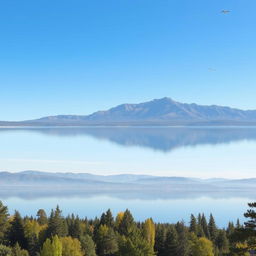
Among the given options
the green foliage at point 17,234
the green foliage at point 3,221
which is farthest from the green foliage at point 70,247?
the green foliage at point 3,221

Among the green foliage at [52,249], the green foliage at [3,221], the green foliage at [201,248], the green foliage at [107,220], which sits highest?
the green foliage at [3,221]

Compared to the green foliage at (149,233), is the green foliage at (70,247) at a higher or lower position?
higher

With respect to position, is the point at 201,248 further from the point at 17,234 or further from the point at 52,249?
the point at 52,249

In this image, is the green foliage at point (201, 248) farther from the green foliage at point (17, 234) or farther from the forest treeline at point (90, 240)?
the green foliage at point (17, 234)

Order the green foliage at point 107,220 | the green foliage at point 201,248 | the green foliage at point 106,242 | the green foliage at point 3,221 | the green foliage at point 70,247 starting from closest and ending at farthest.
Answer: the green foliage at point 70,247 < the green foliage at point 3,221 < the green foliage at point 106,242 < the green foliage at point 201,248 < the green foliage at point 107,220

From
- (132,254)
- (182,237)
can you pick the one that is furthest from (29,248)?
(182,237)

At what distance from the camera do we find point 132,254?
9456cm

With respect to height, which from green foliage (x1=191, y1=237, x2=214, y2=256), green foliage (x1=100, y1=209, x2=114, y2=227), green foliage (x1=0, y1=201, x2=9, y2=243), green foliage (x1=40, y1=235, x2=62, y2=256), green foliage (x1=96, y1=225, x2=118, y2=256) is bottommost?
green foliage (x1=191, y1=237, x2=214, y2=256)

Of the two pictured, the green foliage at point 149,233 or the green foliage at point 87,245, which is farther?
the green foliage at point 149,233

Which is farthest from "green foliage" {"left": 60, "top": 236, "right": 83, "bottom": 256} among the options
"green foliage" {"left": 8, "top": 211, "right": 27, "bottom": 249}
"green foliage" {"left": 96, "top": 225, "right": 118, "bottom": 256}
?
"green foliage" {"left": 8, "top": 211, "right": 27, "bottom": 249}

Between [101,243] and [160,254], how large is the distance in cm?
1531

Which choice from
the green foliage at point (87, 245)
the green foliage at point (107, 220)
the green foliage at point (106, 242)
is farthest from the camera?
the green foliage at point (107, 220)

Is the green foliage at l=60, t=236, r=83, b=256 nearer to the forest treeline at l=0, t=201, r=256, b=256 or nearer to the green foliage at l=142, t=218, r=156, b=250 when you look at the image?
the forest treeline at l=0, t=201, r=256, b=256

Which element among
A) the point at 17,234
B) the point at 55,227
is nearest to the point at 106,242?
the point at 55,227
